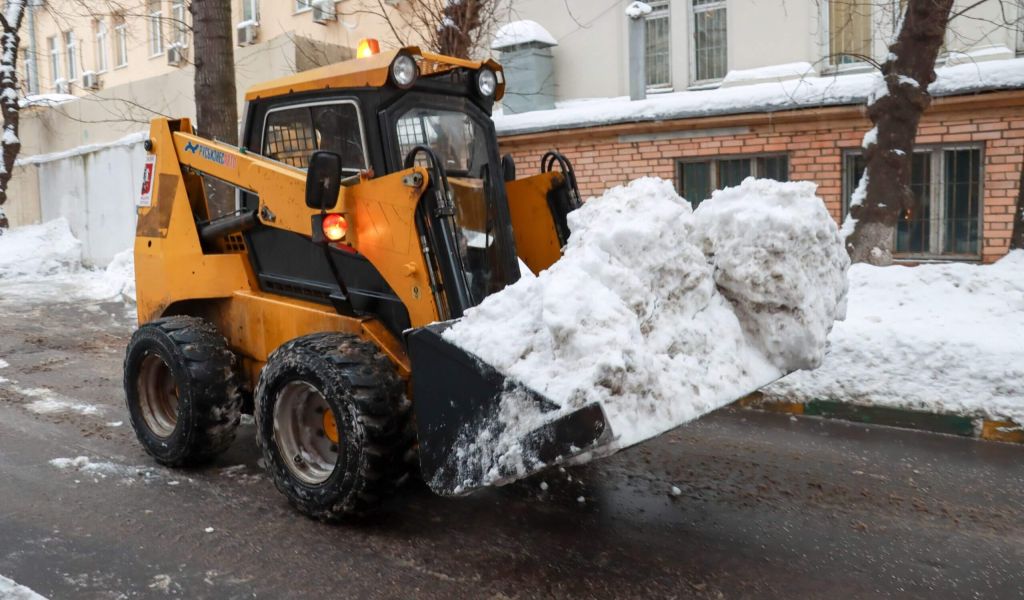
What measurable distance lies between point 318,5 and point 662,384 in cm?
1585

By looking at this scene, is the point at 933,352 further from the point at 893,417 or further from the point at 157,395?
the point at 157,395

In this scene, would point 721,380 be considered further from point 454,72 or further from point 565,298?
point 454,72

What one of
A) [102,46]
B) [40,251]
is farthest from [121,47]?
[40,251]

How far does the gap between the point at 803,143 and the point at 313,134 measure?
7172mm

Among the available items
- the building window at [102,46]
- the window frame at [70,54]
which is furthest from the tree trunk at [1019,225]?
the window frame at [70,54]

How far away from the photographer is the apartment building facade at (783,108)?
9.58 m

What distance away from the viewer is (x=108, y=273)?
51.6ft

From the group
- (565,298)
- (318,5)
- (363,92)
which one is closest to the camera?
(565,298)

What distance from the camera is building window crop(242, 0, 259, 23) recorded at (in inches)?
806

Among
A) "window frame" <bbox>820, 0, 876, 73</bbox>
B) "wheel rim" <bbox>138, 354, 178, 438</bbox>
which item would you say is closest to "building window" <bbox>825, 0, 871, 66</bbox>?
"window frame" <bbox>820, 0, 876, 73</bbox>

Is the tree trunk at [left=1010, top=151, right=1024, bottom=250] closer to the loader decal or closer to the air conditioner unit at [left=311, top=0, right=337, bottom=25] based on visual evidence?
the loader decal

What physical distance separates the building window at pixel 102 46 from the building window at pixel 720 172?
72.6 ft

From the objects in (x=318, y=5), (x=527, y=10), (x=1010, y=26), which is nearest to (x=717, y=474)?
(x=1010, y=26)

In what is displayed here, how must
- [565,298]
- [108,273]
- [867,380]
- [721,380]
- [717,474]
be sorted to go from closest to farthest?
[565,298]
[721,380]
[717,474]
[867,380]
[108,273]
